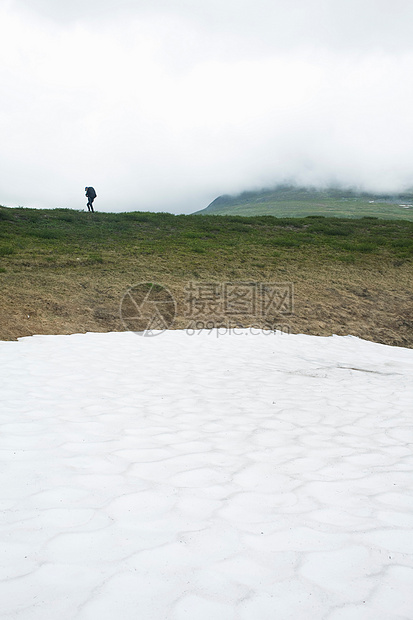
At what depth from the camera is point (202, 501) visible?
2969 millimetres

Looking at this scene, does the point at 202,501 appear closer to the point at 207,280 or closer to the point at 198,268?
the point at 207,280

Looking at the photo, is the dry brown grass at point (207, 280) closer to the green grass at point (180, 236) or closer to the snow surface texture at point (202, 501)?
the green grass at point (180, 236)

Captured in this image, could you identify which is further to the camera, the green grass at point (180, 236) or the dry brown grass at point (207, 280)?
the green grass at point (180, 236)

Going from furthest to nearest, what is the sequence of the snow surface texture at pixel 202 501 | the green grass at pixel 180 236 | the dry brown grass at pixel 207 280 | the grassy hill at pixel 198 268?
1. the green grass at pixel 180 236
2. the grassy hill at pixel 198 268
3. the dry brown grass at pixel 207 280
4. the snow surface texture at pixel 202 501

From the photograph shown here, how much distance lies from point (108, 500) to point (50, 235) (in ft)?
69.0

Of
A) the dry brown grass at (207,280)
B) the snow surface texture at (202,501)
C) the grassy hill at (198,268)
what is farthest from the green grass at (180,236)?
the snow surface texture at (202,501)

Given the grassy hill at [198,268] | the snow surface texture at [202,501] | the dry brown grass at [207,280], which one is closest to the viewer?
the snow surface texture at [202,501]

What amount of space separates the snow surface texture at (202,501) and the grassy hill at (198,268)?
658 centimetres

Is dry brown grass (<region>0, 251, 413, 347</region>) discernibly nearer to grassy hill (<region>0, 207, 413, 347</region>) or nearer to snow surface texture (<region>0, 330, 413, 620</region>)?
grassy hill (<region>0, 207, 413, 347</region>)

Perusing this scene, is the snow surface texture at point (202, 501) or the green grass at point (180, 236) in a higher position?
the green grass at point (180, 236)

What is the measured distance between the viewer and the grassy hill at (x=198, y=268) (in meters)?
13.4

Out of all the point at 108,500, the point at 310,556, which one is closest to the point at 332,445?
the point at 310,556

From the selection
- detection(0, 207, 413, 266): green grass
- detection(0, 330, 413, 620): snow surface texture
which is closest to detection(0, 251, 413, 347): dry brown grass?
detection(0, 207, 413, 266): green grass

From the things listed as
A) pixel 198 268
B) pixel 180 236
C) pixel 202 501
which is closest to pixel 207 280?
pixel 198 268
